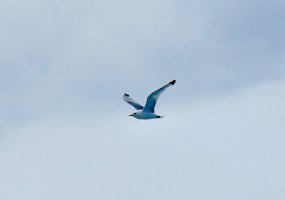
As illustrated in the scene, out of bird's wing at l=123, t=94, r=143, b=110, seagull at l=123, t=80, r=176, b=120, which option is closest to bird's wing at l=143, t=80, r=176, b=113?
seagull at l=123, t=80, r=176, b=120

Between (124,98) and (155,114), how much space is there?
14.9 m

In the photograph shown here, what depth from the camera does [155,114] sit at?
9756 cm

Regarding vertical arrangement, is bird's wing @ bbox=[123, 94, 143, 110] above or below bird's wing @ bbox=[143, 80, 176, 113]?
above

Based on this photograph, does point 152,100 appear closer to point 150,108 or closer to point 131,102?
point 150,108

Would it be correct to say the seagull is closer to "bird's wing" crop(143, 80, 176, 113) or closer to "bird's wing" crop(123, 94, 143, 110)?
"bird's wing" crop(143, 80, 176, 113)

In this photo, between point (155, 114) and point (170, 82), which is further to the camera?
point (155, 114)

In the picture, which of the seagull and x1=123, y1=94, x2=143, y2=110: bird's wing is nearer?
the seagull

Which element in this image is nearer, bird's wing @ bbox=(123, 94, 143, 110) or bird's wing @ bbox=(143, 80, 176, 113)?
bird's wing @ bbox=(143, 80, 176, 113)

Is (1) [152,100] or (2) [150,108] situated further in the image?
(2) [150,108]

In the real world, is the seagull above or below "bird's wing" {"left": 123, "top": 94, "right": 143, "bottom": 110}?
below

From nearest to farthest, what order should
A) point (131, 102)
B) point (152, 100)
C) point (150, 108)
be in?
point (152, 100)
point (150, 108)
point (131, 102)

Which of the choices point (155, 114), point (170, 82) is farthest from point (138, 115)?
point (170, 82)

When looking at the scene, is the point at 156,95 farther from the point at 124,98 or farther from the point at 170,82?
the point at 124,98

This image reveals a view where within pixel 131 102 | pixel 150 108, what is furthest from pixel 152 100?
pixel 131 102
